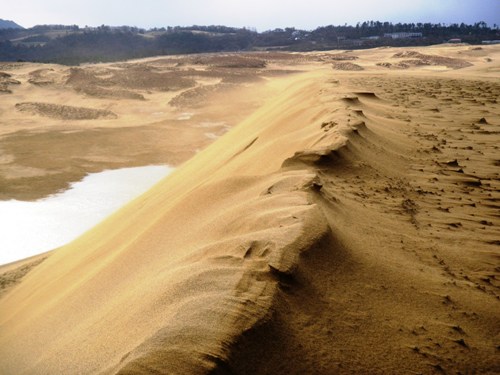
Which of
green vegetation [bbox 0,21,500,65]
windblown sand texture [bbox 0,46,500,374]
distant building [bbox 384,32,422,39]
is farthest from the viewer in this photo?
distant building [bbox 384,32,422,39]

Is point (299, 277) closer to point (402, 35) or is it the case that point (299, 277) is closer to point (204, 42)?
point (204, 42)

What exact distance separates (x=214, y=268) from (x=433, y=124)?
476cm

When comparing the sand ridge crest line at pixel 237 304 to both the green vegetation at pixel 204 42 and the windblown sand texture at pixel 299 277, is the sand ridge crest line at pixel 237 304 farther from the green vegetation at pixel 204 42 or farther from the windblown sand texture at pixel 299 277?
A: the green vegetation at pixel 204 42

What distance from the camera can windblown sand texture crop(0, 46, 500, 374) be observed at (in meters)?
1.58

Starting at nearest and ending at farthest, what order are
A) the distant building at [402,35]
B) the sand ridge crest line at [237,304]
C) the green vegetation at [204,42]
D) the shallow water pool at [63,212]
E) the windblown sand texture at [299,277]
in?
the sand ridge crest line at [237,304]
the windblown sand texture at [299,277]
the shallow water pool at [63,212]
the green vegetation at [204,42]
the distant building at [402,35]

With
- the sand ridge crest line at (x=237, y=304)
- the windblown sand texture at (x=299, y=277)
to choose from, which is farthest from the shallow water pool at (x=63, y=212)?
the sand ridge crest line at (x=237, y=304)

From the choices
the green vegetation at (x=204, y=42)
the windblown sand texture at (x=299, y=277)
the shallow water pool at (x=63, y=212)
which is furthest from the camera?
the green vegetation at (x=204, y=42)

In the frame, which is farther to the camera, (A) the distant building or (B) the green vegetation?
(A) the distant building

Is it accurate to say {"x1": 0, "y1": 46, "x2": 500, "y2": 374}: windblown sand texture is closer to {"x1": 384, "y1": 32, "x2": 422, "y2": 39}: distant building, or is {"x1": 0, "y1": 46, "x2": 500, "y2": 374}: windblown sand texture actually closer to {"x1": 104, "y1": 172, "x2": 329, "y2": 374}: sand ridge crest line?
{"x1": 104, "y1": 172, "x2": 329, "y2": 374}: sand ridge crest line

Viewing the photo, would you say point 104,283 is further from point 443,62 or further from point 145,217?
point 443,62

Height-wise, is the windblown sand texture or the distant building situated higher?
the distant building

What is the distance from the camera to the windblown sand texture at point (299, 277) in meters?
1.58

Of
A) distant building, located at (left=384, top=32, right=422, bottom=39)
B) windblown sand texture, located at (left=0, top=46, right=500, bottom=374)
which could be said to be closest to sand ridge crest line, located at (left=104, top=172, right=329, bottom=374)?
windblown sand texture, located at (left=0, top=46, right=500, bottom=374)

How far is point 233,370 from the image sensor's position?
1443 mm
